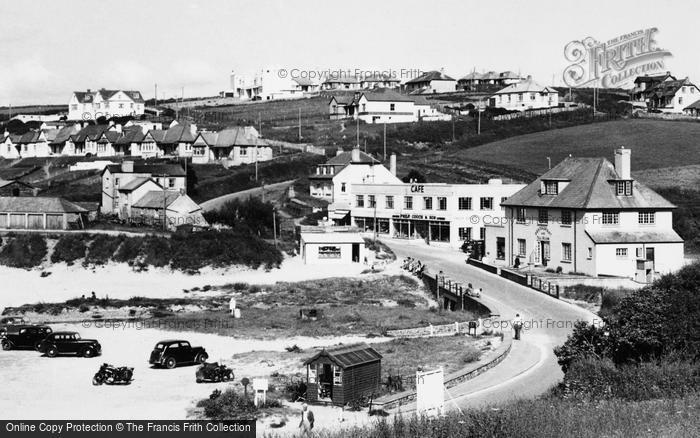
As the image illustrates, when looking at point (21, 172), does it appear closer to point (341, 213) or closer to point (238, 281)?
point (341, 213)

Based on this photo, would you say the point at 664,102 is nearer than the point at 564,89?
Yes

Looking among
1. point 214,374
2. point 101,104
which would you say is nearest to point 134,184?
point 214,374

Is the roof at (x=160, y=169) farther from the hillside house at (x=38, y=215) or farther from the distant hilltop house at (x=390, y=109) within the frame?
the distant hilltop house at (x=390, y=109)

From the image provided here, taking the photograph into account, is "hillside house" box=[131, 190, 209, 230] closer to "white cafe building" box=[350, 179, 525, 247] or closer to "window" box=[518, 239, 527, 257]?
"white cafe building" box=[350, 179, 525, 247]

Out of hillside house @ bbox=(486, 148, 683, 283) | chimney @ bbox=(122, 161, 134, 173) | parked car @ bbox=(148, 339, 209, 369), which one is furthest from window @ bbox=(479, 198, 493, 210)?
parked car @ bbox=(148, 339, 209, 369)

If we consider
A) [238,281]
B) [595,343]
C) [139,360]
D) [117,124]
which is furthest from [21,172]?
[595,343]

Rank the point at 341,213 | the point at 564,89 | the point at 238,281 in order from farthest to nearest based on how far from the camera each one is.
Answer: the point at 564,89
the point at 341,213
the point at 238,281

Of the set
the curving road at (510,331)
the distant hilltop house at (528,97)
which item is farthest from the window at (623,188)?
the distant hilltop house at (528,97)
